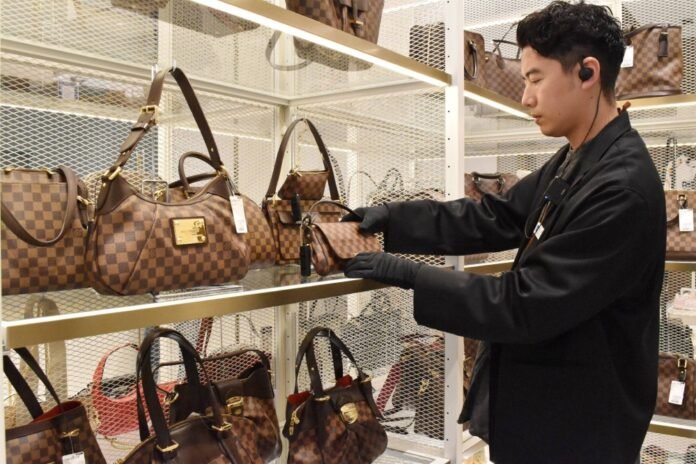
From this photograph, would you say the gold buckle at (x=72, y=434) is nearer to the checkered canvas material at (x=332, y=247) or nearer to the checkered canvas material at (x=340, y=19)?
the checkered canvas material at (x=332, y=247)

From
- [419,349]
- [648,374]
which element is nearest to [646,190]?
[648,374]

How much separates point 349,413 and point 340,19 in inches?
40.3

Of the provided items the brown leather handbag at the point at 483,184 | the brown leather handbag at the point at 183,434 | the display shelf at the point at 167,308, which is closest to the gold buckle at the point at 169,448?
the brown leather handbag at the point at 183,434

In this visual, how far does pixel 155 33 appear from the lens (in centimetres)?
173

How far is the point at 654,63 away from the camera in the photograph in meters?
2.84

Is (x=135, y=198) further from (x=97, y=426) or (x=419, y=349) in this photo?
(x=419, y=349)

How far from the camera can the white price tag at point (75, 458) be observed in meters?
1.03

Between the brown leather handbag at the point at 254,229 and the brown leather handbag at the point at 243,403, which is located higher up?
the brown leather handbag at the point at 254,229

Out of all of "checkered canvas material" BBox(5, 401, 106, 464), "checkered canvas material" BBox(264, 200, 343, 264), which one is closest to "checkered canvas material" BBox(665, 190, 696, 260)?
"checkered canvas material" BBox(264, 200, 343, 264)

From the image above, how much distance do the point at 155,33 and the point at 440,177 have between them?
0.99m

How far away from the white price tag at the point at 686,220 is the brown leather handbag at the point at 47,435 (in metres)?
2.48

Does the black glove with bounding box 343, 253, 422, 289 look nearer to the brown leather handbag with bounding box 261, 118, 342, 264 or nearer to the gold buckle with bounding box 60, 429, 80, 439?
the brown leather handbag with bounding box 261, 118, 342, 264

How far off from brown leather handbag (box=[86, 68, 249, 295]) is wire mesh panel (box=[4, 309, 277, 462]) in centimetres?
48

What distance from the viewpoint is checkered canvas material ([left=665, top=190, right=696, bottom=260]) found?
2654 mm
